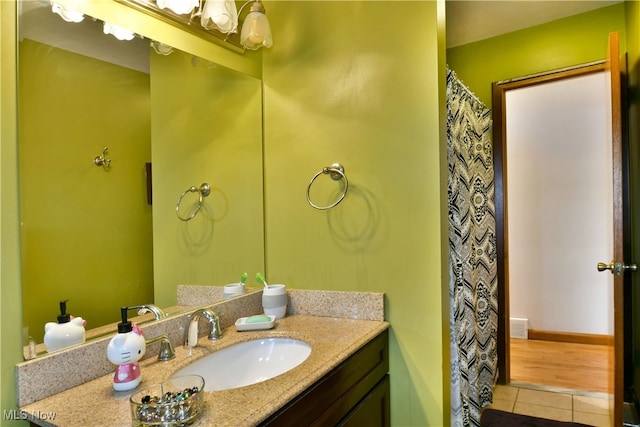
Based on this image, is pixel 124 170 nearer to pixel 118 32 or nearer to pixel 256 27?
pixel 118 32

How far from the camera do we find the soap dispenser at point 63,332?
3.26ft

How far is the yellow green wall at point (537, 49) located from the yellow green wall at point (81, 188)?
2.40 m

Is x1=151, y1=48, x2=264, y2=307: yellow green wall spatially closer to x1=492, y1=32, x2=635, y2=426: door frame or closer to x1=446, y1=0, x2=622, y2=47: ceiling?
x1=446, y1=0, x2=622, y2=47: ceiling

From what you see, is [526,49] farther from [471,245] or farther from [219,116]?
[219,116]

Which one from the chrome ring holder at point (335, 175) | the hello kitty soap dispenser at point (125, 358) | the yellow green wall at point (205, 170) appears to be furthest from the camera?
the chrome ring holder at point (335, 175)

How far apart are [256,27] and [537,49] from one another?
6.80ft

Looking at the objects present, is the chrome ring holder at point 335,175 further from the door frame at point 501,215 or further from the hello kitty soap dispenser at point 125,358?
the door frame at point 501,215

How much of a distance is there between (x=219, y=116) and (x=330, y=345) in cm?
109

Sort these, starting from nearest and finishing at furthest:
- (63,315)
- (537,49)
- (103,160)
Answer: (63,315) < (103,160) < (537,49)

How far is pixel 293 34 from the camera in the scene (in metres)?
1.79

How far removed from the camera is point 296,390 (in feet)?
3.16

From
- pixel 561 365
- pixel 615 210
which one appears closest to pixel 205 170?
pixel 615 210

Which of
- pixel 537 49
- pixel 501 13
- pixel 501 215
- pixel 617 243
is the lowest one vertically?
pixel 617 243

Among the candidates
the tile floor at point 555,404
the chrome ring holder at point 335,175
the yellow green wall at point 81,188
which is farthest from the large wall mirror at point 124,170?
the tile floor at point 555,404
